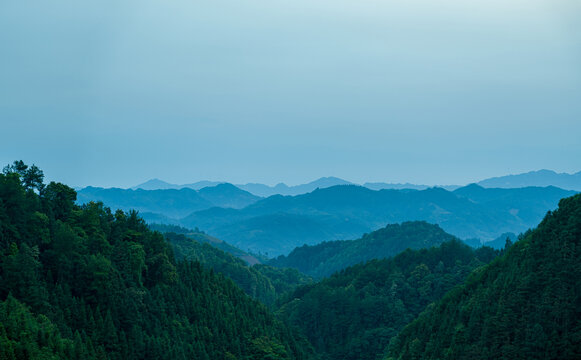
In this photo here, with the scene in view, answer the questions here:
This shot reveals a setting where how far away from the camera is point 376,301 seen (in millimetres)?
107750

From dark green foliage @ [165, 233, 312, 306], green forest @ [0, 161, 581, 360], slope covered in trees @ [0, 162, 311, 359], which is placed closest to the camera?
slope covered in trees @ [0, 162, 311, 359]

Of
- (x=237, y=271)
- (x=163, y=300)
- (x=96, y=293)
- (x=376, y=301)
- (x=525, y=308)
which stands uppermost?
(x=237, y=271)

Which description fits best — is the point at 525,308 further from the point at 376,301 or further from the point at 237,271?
the point at 237,271

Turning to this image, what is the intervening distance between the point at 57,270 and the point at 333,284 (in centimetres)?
8315

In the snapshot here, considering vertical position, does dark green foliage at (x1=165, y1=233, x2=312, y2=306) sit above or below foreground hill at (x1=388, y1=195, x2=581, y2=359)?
above

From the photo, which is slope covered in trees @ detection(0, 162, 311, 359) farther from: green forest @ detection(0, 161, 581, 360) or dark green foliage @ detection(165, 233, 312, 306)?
dark green foliage @ detection(165, 233, 312, 306)

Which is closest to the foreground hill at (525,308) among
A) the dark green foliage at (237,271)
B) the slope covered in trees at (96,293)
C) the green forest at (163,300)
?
the green forest at (163,300)

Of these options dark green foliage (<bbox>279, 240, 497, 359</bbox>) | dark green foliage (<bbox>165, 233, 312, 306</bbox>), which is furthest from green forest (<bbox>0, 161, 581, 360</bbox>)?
dark green foliage (<bbox>165, 233, 312, 306</bbox>)

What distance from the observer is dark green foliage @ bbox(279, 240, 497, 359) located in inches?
3939

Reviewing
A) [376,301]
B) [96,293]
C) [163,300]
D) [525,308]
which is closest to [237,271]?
[376,301]

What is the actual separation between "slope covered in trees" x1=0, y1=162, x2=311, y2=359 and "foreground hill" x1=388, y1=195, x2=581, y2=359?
24.9 meters

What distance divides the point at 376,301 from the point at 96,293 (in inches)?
2625

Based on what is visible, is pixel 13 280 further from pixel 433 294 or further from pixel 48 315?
pixel 433 294

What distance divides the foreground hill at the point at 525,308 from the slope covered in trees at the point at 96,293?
2486 cm
